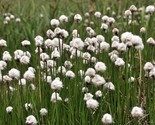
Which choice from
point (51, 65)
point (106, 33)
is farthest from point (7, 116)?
point (106, 33)

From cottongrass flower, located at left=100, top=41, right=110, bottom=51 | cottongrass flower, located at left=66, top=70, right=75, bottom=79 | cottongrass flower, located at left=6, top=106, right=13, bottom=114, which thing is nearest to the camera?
cottongrass flower, located at left=6, top=106, right=13, bottom=114

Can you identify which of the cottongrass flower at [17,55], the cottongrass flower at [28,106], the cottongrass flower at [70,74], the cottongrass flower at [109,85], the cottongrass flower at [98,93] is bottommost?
the cottongrass flower at [28,106]

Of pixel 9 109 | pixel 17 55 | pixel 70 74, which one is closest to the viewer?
pixel 9 109

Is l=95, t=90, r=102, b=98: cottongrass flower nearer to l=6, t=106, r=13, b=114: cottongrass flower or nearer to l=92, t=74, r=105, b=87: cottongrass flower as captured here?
l=92, t=74, r=105, b=87: cottongrass flower

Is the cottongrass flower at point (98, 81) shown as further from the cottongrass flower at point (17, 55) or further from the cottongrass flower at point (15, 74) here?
the cottongrass flower at point (17, 55)

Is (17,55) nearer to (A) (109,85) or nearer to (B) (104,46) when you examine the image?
(B) (104,46)

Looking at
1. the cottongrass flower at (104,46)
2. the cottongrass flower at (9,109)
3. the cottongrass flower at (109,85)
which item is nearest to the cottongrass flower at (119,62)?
the cottongrass flower at (109,85)

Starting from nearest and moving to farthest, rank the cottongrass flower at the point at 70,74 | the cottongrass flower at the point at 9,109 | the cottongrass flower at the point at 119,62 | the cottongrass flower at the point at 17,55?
the cottongrass flower at the point at 9,109 < the cottongrass flower at the point at 119,62 < the cottongrass flower at the point at 70,74 < the cottongrass flower at the point at 17,55

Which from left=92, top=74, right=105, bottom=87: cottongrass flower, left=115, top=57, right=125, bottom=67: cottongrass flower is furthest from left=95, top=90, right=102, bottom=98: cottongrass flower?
left=115, top=57, right=125, bottom=67: cottongrass flower

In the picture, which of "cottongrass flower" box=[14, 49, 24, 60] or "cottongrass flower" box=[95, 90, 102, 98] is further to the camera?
"cottongrass flower" box=[14, 49, 24, 60]

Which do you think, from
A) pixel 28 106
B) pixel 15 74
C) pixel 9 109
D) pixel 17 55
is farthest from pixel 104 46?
pixel 9 109

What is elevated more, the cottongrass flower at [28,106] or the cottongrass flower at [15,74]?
the cottongrass flower at [15,74]

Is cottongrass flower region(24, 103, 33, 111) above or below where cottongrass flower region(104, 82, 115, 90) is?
below
